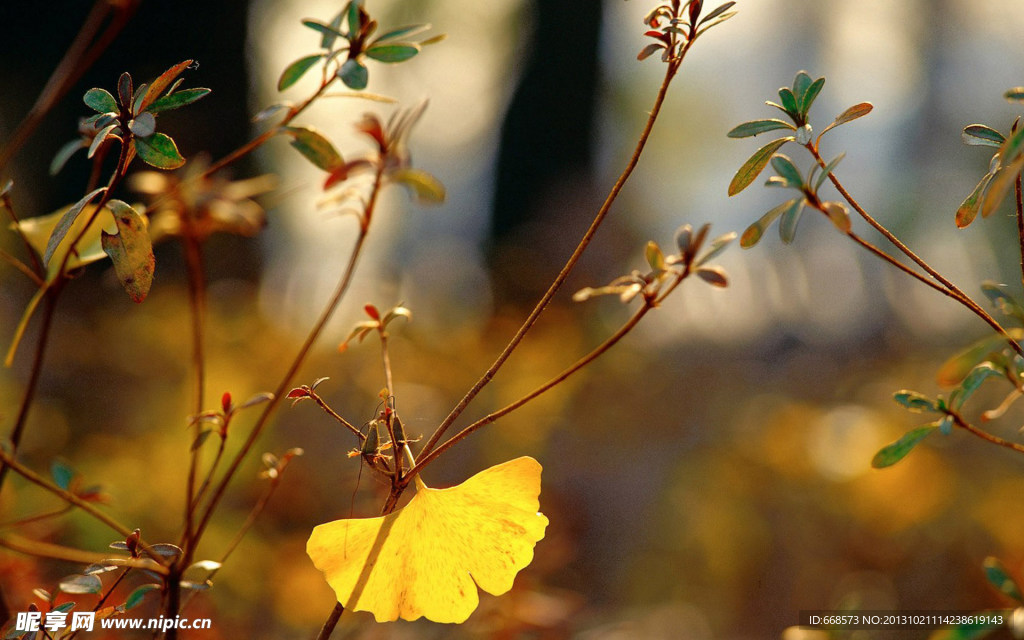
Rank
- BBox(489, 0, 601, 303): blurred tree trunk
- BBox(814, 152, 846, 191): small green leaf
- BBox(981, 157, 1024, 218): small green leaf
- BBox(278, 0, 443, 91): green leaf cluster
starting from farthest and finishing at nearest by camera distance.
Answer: BBox(489, 0, 601, 303): blurred tree trunk < BBox(278, 0, 443, 91): green leaf cluster < BBox(814, 152, 846, 191): small green leaf < BBox(981, 157, 1024, 218): small green leaf

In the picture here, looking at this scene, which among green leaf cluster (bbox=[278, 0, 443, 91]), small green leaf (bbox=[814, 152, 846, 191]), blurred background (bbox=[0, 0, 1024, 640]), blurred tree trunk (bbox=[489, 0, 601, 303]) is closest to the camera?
small green leaf (bbox=[814, 152, 846, 191])

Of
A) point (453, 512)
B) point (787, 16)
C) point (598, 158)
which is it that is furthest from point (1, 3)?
point (787, 16)

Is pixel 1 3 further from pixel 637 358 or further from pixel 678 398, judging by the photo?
pixel 678 398

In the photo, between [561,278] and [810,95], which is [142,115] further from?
[810,95]

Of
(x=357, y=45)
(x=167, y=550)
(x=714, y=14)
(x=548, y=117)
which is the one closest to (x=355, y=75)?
(x=357, y=45)

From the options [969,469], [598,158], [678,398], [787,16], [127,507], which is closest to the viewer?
[127,507]

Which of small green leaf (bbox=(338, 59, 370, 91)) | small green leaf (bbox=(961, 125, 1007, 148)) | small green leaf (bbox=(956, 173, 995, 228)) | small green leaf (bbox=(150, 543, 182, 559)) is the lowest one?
small green leaf (bbox=(150, 543, 182, 559))

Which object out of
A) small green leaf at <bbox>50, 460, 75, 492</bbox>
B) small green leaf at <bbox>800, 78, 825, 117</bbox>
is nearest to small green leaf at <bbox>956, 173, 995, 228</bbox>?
small green leaf at <bbox>800, 78, 825, 117</bbox>

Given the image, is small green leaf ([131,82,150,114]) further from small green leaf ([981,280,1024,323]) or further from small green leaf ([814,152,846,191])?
small green leaf ([981,280,1024,323])

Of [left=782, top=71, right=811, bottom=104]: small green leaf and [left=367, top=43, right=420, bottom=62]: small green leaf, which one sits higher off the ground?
[left=367, top=43, right=420, bottom=62]: small green leaf
